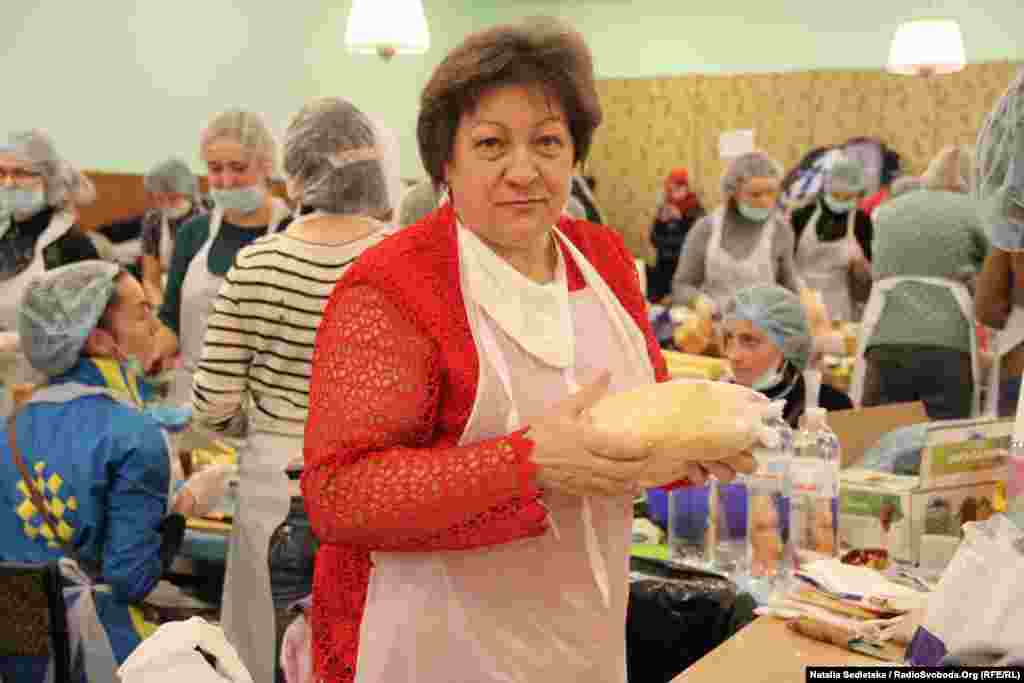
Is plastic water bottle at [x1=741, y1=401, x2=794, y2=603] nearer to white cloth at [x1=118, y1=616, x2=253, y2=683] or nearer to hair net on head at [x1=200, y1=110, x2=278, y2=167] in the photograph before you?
white cloth at [x1=118, y1=616, x2=253, y2=683]

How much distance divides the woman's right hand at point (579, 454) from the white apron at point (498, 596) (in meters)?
0.14

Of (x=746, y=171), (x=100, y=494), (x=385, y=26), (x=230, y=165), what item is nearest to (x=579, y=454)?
(x=100, y=494)

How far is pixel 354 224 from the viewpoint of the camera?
125 inches

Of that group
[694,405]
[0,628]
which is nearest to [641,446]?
[694,405]

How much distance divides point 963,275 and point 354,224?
2.74m

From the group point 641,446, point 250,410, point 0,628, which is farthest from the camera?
point 250,410

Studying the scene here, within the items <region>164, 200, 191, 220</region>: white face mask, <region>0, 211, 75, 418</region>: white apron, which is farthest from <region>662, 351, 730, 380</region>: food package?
<region>164, 200, 191, 220</region>: white face mask

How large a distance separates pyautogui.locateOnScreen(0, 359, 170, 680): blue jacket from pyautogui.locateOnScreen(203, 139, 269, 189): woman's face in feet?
5.16

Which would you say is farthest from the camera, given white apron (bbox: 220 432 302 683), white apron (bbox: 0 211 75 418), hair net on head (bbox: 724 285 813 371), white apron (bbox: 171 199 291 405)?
white apron (bbox: 0 211 75 418)

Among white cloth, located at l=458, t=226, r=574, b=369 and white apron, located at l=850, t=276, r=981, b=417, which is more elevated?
white cloth, located at l=458, t=226, r=574, b=369

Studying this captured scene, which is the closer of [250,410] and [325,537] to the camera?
[325,537]

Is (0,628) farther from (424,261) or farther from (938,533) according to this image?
(938,533)

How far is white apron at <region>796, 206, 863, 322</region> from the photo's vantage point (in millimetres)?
7039

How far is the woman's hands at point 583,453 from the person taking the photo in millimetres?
1583
